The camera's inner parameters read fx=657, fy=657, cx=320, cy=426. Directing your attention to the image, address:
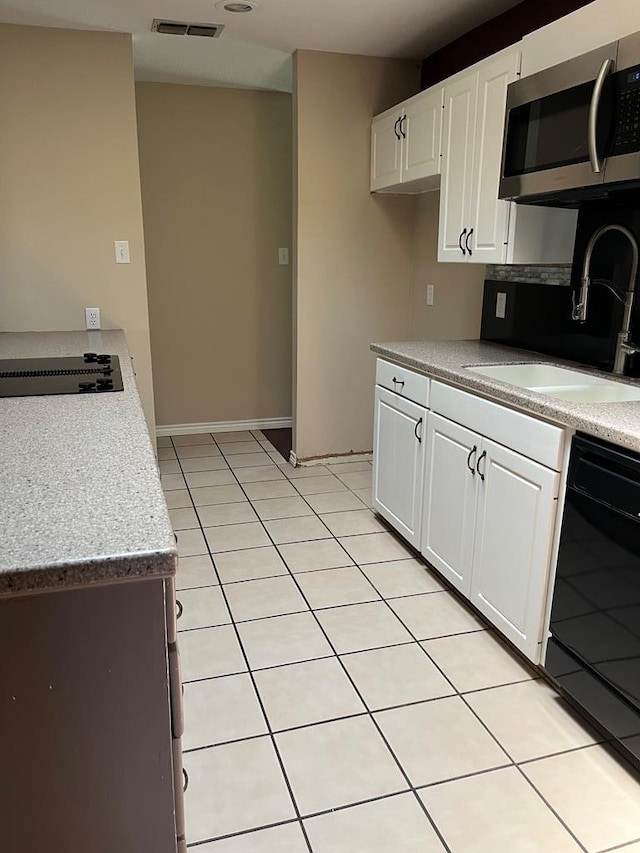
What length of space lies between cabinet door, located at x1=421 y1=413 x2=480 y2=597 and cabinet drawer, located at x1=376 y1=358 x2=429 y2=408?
0.11 metres

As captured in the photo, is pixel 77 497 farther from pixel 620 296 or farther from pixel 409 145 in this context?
pixel 409 145

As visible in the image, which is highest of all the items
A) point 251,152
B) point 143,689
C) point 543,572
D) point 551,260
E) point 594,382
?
point 251,152

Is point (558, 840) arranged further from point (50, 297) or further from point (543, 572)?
point (50, 297)

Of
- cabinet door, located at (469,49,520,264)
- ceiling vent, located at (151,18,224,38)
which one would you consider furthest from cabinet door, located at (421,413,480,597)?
ceiling vent, located at (151,18,224,38)

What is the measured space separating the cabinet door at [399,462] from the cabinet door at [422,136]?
3.50 feet

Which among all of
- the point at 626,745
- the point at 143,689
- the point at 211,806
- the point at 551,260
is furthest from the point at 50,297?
the point at 626,745

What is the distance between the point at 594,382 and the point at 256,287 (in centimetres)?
286

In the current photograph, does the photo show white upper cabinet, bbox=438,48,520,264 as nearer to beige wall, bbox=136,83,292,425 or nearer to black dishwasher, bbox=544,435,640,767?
black dishwasher, bbox=544,435,640,767

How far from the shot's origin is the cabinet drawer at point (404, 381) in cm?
261

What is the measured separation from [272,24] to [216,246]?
1.66 m

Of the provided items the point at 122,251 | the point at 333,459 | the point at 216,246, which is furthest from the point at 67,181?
the point at 333,459

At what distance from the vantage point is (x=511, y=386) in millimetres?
2113

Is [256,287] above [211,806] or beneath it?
above

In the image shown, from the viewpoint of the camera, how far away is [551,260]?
8.43 feet
